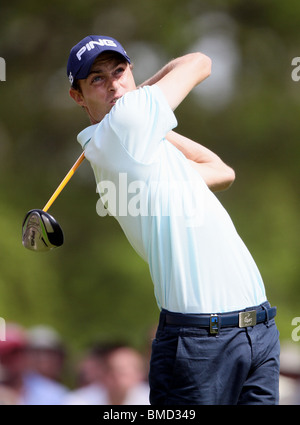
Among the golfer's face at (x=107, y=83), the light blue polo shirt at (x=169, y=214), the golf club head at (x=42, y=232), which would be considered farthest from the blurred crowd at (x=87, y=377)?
the golfer's face at (x=107, y=83)

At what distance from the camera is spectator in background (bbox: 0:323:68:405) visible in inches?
186

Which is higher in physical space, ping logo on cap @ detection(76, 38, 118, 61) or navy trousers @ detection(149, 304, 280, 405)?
ping logo on cap @ detection(76, 38, 118, 61)

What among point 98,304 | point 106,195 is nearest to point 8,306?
point 98,304

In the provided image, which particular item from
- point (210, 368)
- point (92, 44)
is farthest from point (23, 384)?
point (92, 44)

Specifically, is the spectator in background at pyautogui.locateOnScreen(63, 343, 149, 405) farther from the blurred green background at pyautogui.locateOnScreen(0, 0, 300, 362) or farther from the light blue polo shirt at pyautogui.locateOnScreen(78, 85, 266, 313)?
the blurred green background at pyautogui.locateOnScreen(0, 0, 300, 362)

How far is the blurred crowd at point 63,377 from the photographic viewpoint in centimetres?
471

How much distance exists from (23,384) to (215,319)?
2.53 metres

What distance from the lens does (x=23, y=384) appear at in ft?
15.9

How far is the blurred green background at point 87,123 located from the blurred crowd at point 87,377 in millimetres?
2271

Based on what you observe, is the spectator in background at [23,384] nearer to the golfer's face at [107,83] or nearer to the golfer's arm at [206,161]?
the golfer's arm at [206,161]

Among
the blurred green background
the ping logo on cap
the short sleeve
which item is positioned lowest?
the short sleeve

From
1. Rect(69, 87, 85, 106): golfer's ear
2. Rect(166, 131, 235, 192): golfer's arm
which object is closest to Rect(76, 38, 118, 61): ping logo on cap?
Rect(69, 87, 85, 106): golfer's ear

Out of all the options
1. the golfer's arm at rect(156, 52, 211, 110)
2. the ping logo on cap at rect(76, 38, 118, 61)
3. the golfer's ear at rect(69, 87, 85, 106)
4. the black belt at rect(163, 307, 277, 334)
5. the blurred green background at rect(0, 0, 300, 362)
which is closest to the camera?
the black belt at rect(163, 307, 277, 334)

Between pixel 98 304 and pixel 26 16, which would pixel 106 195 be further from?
pixel 26 16
